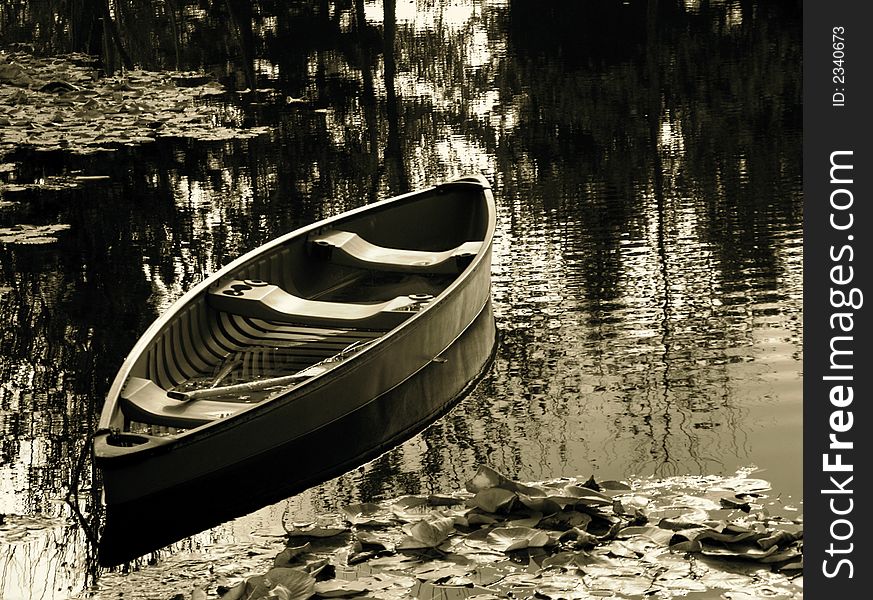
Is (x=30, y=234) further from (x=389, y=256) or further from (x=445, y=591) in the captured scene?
(x=445, y=591)

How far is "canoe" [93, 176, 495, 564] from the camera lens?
20.1 feet

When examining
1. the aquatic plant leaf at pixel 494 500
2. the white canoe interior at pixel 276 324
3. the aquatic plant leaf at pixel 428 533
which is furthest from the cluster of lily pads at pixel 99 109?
the aquatic plant leaf at pixel 428 533

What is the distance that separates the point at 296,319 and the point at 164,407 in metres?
1.72

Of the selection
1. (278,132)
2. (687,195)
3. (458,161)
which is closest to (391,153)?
(458,161)

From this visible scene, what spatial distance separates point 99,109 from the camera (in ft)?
58.0

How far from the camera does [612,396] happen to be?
7.76 m

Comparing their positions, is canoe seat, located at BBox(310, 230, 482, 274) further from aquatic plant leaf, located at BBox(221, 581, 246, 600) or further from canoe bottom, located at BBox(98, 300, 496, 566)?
aquatic plant leaf, located at BBox(221, 581, 246, 600)

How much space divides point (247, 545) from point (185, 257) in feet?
17.9

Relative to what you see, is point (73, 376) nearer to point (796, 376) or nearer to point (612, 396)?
point (612, 396)

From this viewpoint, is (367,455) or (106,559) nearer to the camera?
(106,559)

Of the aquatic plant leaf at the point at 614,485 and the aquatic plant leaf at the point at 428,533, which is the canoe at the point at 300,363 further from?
the aquatic plant leaf at the point at 614,485

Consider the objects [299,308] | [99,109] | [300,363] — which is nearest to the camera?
[300,363]

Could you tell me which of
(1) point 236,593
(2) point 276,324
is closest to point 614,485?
(1) point 236,593
